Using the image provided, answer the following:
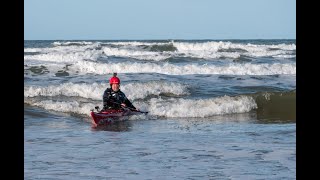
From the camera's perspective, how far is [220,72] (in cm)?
2819

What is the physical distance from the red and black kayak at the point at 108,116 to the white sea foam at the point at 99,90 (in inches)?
186

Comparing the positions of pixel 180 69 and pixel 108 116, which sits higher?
pixel 180 69

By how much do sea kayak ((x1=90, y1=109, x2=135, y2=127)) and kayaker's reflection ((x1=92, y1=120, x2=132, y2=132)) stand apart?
13 cm

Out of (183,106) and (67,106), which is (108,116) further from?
(67,106)

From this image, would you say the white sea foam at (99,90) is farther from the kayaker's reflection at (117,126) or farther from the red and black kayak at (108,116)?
the kayaker's reflection at (117,126)

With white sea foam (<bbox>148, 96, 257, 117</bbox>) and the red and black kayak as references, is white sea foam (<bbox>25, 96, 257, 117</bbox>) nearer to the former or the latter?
white sea foam (<bbox>148, 96, 257, 117</bbox>)

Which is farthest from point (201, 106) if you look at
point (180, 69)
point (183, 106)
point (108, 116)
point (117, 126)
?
point (180, 69)

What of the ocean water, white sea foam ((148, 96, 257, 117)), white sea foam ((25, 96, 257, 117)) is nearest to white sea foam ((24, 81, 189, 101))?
the ocean water

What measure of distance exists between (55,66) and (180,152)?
20.2 m

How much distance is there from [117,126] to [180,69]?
16.2 metres

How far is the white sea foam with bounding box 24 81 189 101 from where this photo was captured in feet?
61.2

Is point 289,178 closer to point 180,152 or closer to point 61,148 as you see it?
point 180,152

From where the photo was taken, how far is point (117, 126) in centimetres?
1273

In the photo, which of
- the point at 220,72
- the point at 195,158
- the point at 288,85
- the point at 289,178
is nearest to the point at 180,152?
the point at 195,158
